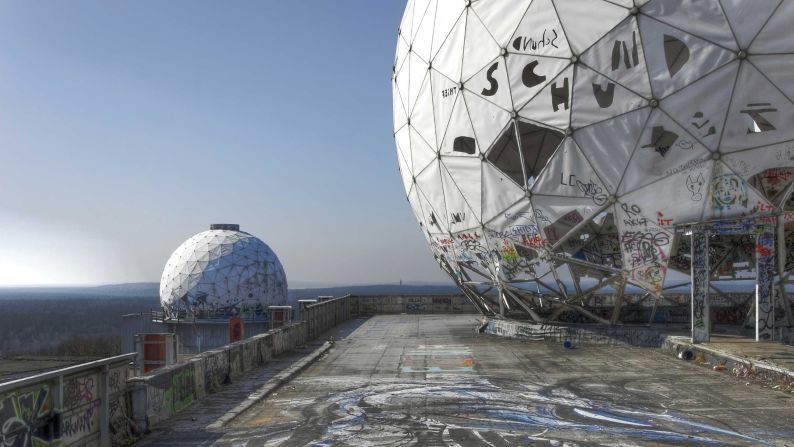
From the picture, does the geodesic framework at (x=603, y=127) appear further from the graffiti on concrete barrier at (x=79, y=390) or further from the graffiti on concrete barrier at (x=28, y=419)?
the graffiti on concrete barrier at (x=28, y=419)

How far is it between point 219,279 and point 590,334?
26.9 m

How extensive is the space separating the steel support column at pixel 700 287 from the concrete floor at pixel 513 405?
4.10 feet

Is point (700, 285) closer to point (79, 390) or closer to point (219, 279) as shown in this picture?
point (79, 390)

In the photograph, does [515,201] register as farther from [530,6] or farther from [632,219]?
[530,6]

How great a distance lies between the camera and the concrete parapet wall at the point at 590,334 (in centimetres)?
1891

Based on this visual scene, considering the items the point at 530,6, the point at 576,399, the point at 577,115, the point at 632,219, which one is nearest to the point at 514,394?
the point at 576,399

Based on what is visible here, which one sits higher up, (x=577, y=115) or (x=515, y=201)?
(x=577, y=115)

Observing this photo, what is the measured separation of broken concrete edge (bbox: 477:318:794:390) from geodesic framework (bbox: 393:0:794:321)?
3.27 feet

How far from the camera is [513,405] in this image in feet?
37.0

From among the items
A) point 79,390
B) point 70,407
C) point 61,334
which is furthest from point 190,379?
point 61,334

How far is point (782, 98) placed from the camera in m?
15.5

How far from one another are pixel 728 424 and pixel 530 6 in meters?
12.2

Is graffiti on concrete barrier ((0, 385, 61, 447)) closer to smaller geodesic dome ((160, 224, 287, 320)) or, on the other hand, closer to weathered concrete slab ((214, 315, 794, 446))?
weathered concrete slab ((214, 315, 794, 446))

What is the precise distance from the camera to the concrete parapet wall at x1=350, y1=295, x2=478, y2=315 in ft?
117
